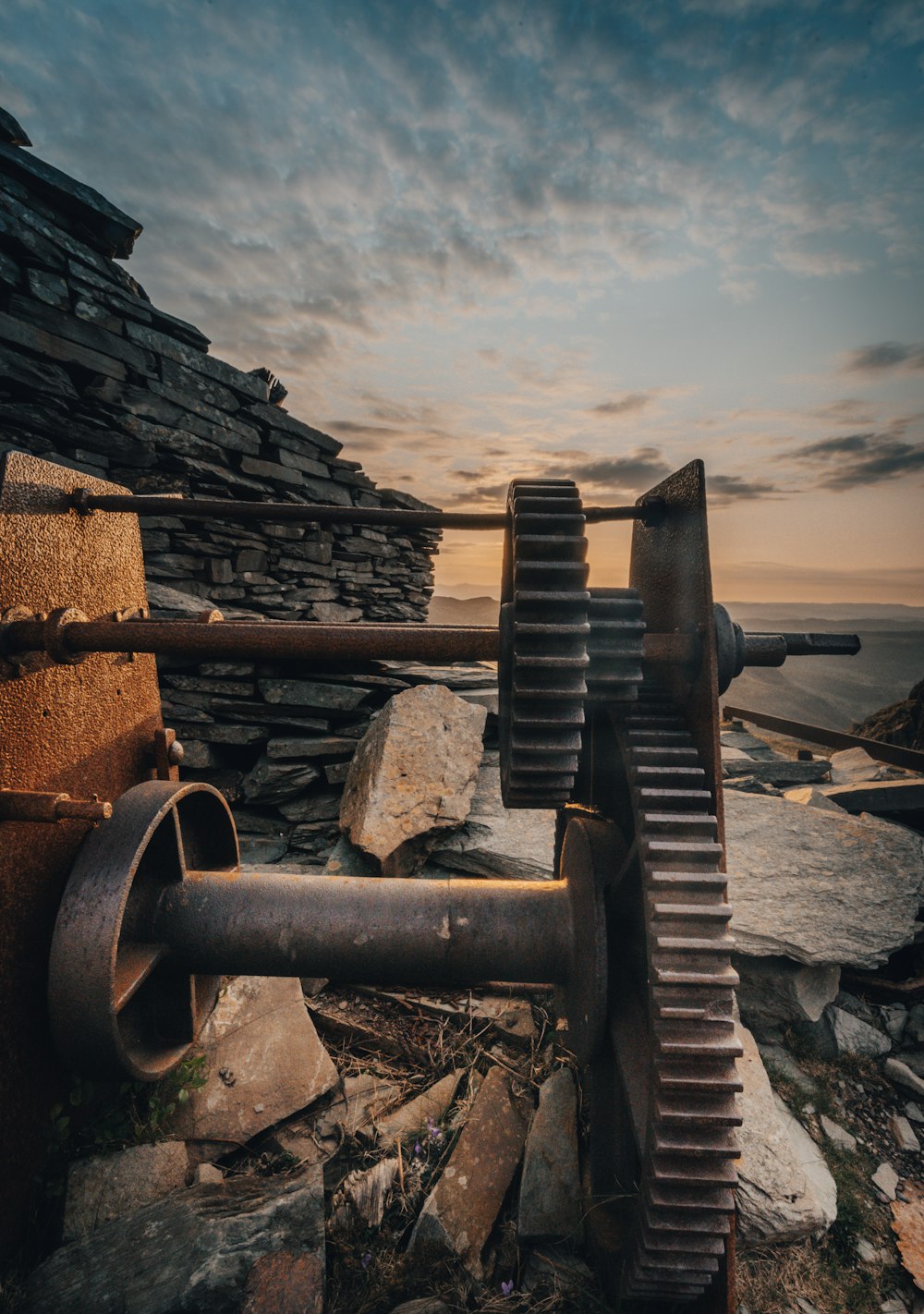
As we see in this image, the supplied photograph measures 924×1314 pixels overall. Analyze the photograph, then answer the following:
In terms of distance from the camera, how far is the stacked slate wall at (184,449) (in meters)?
3.92

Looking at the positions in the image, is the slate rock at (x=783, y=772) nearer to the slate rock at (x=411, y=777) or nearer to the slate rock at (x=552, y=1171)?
the slate rock at (x=411, y=777)

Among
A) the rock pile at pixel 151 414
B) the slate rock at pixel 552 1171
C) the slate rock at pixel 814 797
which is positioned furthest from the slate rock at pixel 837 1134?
the rock pile at pixel 151 414

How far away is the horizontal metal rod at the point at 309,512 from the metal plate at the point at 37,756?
0.09 metres

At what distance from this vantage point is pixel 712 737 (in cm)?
142

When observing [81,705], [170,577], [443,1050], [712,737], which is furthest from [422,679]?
[712,737]

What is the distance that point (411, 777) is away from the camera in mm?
3588

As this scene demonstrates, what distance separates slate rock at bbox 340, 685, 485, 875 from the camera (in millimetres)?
3348

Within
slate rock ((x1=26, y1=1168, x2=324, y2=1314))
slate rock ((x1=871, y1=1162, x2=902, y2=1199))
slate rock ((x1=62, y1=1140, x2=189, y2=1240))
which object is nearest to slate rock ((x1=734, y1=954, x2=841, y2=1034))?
slate rock ((x1=871, y1=1162, x2=902, y2=1199))

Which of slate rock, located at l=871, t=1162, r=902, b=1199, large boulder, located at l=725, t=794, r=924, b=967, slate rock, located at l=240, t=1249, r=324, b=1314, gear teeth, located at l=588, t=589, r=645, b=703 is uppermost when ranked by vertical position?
gear teeth, located at l=588, t=589, r=645, b=703

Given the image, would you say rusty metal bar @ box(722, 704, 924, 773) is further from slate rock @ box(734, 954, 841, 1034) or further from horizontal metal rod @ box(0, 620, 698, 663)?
horizontal metal rod @ box(0, 620, 698, 663)

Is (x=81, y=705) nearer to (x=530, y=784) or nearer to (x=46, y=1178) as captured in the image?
(x=530, y=784)

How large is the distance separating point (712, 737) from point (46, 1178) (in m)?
2.30

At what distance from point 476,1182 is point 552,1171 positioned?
258mm

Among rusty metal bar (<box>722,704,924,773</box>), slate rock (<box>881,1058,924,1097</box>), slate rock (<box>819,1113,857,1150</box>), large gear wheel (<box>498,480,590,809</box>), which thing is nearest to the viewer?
large gear wheel (<box>498,480,590,809</box>)
